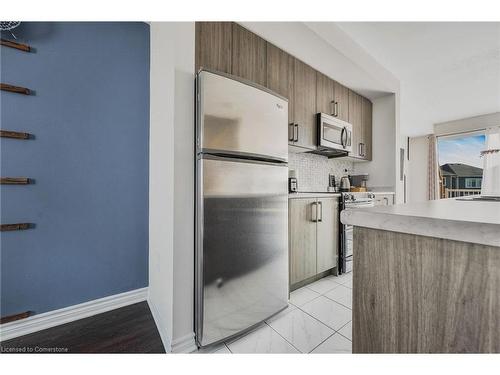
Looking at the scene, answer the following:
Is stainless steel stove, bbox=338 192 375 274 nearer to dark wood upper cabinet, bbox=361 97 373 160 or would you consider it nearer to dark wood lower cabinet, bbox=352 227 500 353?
dark wood upper cabinet, bbox=361 97 373 160

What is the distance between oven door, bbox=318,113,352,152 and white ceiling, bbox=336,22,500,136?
82cm

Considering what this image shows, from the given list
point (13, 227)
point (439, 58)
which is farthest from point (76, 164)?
point (439, 58)

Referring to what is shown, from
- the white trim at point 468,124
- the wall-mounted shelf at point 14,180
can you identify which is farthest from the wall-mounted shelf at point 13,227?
the white trim at point 468,124

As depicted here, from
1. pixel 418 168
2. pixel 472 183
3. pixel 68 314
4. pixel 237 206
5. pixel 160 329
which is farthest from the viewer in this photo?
pixel 418 168

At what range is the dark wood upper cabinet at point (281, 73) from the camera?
1.94 m

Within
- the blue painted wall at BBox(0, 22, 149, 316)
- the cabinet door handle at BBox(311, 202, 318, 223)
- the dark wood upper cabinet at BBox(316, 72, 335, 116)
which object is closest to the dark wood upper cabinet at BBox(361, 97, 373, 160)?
the dark wood upper cabinet at BBox(316, 72, 335, 116)

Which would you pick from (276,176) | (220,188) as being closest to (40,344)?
(220,188)

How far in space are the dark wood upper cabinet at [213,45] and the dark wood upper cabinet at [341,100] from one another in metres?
1.64

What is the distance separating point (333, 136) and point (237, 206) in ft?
5.65

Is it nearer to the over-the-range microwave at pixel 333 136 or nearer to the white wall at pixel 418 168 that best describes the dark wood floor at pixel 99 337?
the over-the-range microwave at pixel 333 136

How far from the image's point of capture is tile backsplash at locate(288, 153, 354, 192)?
2.78m

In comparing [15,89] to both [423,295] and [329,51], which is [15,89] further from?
[329,51]

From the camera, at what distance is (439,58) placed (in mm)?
2629

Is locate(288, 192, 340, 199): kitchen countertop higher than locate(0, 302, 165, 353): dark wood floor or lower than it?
higher
